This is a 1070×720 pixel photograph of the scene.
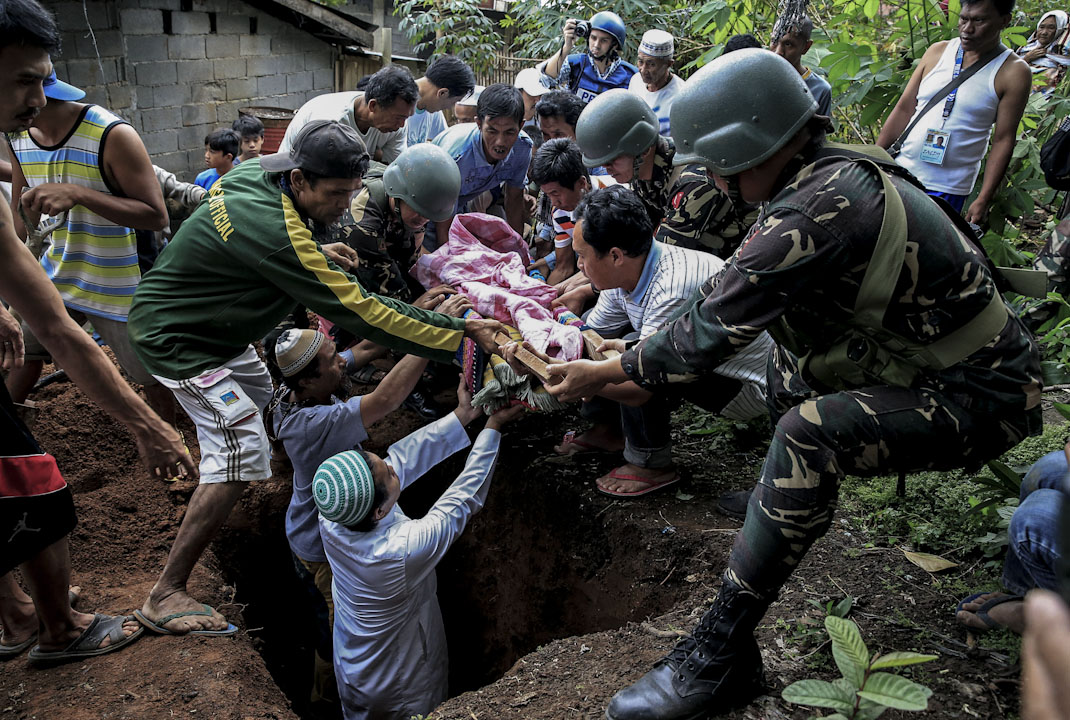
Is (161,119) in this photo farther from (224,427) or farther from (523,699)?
(523,699)

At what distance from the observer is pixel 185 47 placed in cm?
840

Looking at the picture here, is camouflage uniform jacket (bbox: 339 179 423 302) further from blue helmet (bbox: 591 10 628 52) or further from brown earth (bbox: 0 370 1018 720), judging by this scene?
blue helmet (bbox: 591 10 628 52)

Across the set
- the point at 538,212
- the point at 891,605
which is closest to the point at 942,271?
the point at 891,605

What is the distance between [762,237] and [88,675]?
115 inches

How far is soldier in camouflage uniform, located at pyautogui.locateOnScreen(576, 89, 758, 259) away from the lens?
3.66 m

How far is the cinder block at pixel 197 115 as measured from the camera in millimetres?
8539

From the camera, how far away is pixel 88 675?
9.49 ft

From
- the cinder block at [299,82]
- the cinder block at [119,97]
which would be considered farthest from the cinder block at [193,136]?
the cinder block at [299,82]

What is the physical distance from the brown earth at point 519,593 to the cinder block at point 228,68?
5251 millimetres

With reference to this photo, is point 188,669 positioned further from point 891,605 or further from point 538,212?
point 538,212

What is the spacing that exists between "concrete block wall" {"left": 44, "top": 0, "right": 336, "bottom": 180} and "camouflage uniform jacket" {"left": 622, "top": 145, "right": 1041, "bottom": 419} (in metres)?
7.34

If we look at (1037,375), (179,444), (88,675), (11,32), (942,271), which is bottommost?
(88,675)

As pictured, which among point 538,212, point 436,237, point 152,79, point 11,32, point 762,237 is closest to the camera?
point 762,237

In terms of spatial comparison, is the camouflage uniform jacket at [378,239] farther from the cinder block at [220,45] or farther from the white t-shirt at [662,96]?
the cinder block at [220,45]
